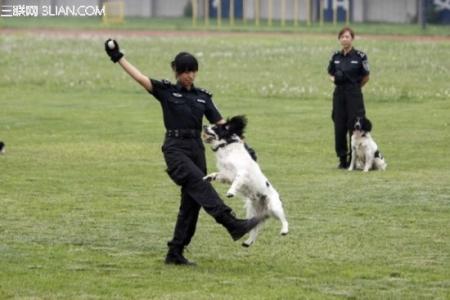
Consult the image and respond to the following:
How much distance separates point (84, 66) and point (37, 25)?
28.2m

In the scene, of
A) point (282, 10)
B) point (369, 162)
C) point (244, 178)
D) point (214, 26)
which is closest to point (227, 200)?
point (369, 162)

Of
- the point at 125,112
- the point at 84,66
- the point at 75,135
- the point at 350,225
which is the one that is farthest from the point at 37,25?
the point at 350,225

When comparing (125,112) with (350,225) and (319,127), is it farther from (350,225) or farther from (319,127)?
(350,225)

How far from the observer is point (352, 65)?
66.2ft

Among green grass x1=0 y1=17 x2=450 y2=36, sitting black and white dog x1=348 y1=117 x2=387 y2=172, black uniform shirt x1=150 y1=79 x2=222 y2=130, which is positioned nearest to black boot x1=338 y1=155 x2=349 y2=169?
sitting black and white dog x1=348 y1=117 x2=387 y2=172

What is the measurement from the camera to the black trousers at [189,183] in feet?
37.8

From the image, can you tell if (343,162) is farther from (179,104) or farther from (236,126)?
(179,104)

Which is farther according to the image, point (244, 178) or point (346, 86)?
point (346, 86)

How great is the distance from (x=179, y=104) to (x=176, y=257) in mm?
1393

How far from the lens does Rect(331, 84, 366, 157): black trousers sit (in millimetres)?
20344

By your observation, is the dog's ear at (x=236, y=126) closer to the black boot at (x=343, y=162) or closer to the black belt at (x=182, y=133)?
the black belt at (x=182, y=133)

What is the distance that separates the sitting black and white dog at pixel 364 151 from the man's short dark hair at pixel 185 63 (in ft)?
28.4

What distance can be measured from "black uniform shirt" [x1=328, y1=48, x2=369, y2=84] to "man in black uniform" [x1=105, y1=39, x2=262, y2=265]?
28.5 ft

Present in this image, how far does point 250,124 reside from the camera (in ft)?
88.3
